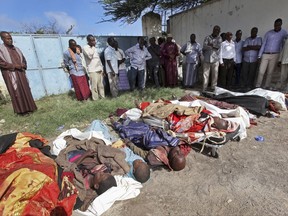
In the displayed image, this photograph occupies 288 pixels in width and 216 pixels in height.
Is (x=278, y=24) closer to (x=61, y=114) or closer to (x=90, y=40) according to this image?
(x=90, y=40)

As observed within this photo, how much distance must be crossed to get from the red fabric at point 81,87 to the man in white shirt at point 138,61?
1471 millimetres

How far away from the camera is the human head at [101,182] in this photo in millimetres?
2283

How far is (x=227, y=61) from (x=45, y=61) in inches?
233

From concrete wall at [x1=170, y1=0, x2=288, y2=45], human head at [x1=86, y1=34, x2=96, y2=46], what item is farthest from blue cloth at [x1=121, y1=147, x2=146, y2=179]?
concrete wall at [x1=170, y1=0, x2=288, y2=45]

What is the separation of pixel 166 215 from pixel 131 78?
197 inches

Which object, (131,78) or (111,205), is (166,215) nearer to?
(111,205)

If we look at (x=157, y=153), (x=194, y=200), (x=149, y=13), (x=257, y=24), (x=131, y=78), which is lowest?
(x=194, y=200)

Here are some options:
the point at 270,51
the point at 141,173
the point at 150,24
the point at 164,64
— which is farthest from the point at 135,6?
the point at 141,173

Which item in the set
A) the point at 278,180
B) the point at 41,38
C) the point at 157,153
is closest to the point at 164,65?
the point at 41,38

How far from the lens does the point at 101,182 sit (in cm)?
230

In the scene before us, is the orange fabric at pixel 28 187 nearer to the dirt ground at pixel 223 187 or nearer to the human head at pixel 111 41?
the dirt ground at pixel 223 187

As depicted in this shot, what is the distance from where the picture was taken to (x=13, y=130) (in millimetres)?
4223

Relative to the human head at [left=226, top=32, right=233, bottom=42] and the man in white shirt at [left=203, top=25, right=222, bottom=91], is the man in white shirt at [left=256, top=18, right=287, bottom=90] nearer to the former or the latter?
the human head at [left=226, top=32, right=233, bottom=42]

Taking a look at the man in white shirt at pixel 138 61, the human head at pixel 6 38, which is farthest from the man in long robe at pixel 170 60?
the human head at pixel 6 38
